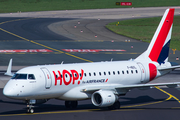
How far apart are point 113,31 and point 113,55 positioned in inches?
1274

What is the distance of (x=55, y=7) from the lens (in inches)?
6841

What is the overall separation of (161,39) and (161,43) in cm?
45

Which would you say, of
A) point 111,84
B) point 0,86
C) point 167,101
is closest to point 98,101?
point 111,84

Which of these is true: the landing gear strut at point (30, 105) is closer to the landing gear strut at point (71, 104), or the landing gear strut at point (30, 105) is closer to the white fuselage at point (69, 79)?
the white fuselage at point (69, 79)

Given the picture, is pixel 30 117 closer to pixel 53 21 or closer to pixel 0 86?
pixel 0 86

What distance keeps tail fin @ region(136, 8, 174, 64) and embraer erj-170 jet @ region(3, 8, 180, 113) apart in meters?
0.85

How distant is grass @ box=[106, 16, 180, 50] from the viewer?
97887 millimetres

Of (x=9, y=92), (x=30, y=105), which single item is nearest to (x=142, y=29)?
(x=30, y=105)

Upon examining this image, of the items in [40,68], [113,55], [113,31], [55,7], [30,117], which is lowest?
[30,117]

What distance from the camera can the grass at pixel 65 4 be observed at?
557ft

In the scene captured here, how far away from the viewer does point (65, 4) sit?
7254 inches

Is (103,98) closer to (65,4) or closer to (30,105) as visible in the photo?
(30,105)

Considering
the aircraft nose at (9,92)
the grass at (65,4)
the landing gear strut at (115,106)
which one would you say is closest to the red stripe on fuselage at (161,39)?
the landing gear strut at (115,106)

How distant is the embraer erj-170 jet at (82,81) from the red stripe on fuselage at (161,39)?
3.00 ft
